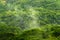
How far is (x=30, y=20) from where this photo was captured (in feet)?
50.8

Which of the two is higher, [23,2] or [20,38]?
[23,2]

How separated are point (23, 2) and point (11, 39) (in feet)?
52.9

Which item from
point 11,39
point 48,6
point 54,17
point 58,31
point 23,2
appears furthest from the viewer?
point 23,2

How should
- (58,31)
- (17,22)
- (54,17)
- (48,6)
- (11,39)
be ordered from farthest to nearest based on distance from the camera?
(48,6) → (54,17) → (17,22) → (58,31) → (11,39)

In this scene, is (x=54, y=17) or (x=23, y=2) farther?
(x=23, y=2)

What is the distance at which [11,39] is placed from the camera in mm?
7293

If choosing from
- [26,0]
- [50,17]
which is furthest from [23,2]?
[50,17]

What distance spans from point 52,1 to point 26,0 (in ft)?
10.1

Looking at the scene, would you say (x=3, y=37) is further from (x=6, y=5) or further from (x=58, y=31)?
(x=6, y=5)

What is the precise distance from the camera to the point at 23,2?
23188 mm

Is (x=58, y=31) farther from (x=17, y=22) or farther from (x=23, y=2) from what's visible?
(x=23, y=2)

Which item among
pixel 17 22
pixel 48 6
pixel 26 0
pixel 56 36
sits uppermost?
pixel 26 0

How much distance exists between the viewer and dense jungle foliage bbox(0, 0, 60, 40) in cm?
768

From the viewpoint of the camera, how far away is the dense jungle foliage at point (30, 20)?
25.2 feet
